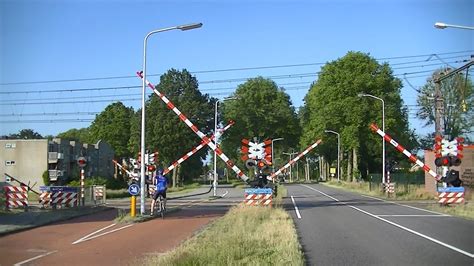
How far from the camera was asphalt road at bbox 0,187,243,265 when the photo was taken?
1246 cm

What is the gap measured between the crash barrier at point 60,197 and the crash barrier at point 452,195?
1953 cm

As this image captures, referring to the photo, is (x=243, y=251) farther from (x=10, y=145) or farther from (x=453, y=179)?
(x=10, y=145)

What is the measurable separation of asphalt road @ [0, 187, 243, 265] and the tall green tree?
59384 mm

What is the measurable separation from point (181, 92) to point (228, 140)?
1278 centimetres

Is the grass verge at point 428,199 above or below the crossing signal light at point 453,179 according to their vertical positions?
below

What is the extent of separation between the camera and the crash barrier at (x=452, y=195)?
30.9 m

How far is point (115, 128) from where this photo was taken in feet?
360

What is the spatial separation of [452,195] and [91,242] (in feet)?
72.0

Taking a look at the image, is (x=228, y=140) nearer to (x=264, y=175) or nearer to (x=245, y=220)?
(x=264, y=175)

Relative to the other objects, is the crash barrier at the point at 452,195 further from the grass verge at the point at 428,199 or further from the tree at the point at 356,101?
the tree at the point at 356,101

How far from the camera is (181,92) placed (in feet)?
295

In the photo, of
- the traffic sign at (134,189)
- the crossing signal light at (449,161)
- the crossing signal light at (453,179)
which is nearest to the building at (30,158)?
the traffic sign at (134,189)

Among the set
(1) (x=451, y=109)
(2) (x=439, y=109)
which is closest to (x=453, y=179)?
(2) (x=439, y=109)

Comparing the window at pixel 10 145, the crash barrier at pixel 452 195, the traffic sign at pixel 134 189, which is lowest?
the crash barrier at pixel 452 195
